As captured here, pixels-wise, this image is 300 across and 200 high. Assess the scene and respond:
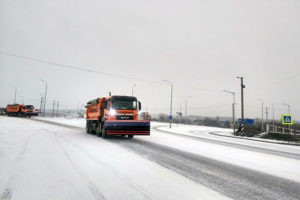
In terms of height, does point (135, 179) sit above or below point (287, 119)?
below

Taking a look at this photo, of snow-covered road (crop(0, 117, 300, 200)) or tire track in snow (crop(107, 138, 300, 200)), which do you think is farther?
tire track in snow (crop(107, 138, 300, 200))

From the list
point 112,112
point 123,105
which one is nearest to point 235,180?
point 112,112

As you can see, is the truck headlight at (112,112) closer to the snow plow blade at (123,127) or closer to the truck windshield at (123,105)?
the truck windshield at (123,105)

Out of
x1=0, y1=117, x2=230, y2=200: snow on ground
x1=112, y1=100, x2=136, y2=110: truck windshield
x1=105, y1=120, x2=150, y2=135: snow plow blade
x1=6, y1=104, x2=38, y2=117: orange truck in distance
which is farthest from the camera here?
x1=6, y1=104, x2=38, y2=117: orange truck in distance

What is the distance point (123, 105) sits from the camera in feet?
47.8

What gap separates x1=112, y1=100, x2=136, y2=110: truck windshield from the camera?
14.4m

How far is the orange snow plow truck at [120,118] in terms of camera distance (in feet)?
44.5

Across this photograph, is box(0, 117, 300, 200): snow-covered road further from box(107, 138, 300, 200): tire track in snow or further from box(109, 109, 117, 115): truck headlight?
box(109, 109, 117, 115): truck headlight

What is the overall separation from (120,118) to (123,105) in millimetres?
981

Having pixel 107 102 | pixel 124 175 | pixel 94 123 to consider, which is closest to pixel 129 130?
pixel 107 102

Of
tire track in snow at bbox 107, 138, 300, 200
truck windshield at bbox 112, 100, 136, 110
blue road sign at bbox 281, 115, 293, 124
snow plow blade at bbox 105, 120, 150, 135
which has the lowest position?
tire track in snow at bbox 107, 138, 300, 200

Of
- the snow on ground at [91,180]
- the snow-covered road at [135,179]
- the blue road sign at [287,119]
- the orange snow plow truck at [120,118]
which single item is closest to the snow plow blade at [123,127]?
the orange snow plow truck at [120,118]

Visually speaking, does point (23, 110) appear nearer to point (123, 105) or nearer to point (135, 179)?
point (123, 105)

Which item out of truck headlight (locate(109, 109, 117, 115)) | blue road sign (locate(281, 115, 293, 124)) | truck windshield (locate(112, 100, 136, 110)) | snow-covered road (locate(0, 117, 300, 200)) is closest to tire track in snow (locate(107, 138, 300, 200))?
snow-covered road (locate(0, 117, 300, 200))
